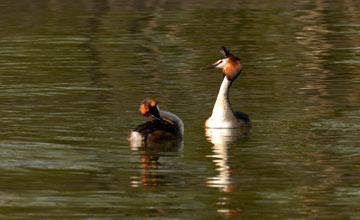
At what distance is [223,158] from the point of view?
14852mm

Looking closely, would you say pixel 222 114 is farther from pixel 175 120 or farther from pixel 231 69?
pixel 175 120

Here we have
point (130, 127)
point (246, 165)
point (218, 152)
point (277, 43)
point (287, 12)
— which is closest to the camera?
point (246, 165)

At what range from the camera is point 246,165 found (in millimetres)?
14281

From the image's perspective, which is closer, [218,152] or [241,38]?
[218,152]

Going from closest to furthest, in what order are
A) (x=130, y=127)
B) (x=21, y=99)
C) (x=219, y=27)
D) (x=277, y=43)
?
(x=130, y=127)
(x=21, y=99)
(x=277, y=43)
(x=219, y=27)

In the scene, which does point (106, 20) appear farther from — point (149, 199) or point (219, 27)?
point (149, 199)

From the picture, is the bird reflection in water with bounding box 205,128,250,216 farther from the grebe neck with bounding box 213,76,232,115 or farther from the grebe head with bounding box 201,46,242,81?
the grebe head with bounding box 201,46,242,81

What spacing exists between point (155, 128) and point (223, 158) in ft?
4.95

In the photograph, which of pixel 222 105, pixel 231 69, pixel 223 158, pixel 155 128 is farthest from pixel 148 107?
pixel 231 69

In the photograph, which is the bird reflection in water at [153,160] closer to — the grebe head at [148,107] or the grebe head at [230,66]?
the grebe head at [148,107]

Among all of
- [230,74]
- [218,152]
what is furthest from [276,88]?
[218,152]

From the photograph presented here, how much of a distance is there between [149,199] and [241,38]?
67.1ft

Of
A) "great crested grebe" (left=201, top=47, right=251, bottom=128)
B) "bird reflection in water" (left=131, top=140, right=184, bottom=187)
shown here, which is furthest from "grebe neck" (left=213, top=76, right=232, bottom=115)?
"bird reflection in water" (left=131, top=140, right=184, bottom=187)

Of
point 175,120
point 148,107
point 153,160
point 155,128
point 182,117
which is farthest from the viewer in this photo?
point 182,117
